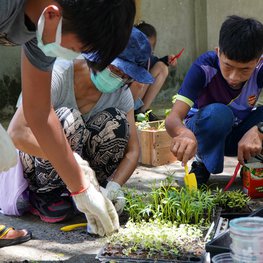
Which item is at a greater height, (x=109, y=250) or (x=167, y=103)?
(x=109, y=250)

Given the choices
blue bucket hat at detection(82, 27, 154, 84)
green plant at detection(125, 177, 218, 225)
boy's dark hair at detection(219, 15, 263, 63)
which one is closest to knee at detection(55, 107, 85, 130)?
blue bucket hat at detection(82, 27, 154, 84)

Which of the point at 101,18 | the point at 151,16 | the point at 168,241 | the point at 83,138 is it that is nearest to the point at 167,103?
the point at 151,16

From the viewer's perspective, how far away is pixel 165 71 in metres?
5.91

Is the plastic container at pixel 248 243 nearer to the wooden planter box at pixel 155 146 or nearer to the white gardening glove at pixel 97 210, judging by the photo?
the white gardening glove at pixel 97 210

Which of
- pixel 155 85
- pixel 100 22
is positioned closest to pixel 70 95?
pixel 100 22

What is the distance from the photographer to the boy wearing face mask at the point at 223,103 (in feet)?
9.76

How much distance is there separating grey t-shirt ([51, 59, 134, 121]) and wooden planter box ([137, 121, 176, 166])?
0.88 metres

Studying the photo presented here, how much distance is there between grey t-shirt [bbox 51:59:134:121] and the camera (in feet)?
9.36

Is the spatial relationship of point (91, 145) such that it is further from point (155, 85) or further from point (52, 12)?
point (155, 85)

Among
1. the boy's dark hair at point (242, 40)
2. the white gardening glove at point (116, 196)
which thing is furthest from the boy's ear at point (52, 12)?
the boy's dark hair at point (242, 40)

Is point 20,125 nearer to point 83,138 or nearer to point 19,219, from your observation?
point 83,138

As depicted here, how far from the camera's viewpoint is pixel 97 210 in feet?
7.80

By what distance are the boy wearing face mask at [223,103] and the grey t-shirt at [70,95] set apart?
0.96ft

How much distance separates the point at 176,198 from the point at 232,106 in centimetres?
95
